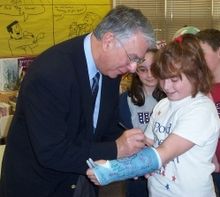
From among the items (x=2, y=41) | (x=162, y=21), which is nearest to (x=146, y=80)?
(x=2, y=41)

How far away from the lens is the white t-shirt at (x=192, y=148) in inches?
49.0

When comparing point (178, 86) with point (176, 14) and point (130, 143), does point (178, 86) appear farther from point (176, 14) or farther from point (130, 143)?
point (176, 14)

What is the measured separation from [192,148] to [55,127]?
1.59 feet

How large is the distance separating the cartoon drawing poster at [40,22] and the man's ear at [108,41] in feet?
6.29

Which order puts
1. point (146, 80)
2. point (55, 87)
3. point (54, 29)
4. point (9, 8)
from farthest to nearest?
1. point (54, 29)
2. point (9, 8)
3. point (146, 80)
4. point (55, 87)

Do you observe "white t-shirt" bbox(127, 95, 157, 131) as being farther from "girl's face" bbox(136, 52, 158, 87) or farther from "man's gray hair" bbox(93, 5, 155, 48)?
"man's gray hair" bbox(93, 5, 155, 48)

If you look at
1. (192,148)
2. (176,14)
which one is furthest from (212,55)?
(176,14)

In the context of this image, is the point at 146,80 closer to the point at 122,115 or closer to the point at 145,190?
the point at 122,115

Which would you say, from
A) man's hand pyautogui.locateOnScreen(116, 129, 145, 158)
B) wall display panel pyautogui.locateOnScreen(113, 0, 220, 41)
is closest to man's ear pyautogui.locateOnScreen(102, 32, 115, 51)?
man's hand pyautogui.locateOnScreen(116, 129, 145, 158)

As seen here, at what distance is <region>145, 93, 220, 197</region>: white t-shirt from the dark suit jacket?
0.22m

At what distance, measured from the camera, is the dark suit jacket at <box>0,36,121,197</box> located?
1183 mm

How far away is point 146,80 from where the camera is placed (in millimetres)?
1863

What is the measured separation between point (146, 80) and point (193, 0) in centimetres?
253

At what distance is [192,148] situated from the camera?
4.19ft
